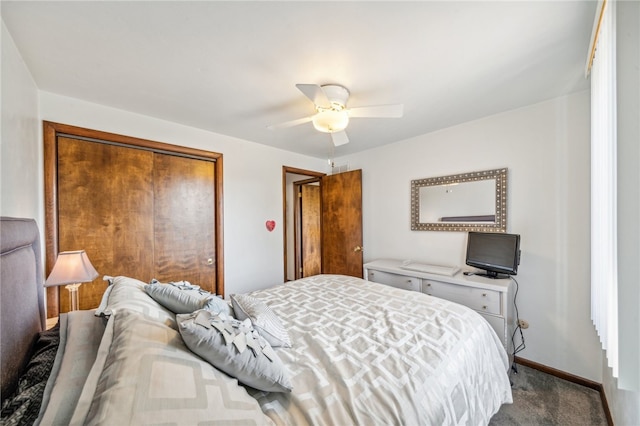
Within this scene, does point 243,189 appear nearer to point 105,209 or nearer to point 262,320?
point 105,209

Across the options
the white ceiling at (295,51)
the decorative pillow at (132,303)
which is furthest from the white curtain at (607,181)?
the decorative pillow at (132,303)

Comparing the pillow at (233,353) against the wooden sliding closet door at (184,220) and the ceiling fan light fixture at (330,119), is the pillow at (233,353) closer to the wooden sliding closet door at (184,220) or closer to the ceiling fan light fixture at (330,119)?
the ceiling fan light fixture at (330,119)

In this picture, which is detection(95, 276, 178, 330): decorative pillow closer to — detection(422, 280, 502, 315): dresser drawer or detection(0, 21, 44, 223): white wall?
detection(0, 21, 44, 223): white wall

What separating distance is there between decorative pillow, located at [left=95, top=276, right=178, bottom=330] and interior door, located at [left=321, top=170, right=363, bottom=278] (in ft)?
8.78

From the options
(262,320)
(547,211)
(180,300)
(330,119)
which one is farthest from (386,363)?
(547,211)

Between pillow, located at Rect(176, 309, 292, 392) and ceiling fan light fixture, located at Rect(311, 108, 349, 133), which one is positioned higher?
ceiling fan light fixture, located at Rect(311, 108, 349, 133)

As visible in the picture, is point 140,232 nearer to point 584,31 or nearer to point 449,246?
point 449,246

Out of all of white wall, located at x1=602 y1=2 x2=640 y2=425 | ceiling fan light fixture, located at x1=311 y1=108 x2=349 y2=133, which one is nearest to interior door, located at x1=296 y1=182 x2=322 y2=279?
ceiling fan light fixture, located at x1=311 y1=108 x2=349 y2=133

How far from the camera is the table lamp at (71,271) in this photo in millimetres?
1573

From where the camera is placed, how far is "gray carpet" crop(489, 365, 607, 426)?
165cm

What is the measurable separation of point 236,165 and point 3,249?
2.28 metres

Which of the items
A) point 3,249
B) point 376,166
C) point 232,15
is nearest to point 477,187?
point 376,166

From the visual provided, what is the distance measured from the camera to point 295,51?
1449mm

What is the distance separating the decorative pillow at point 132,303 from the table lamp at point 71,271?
22.8 inches
